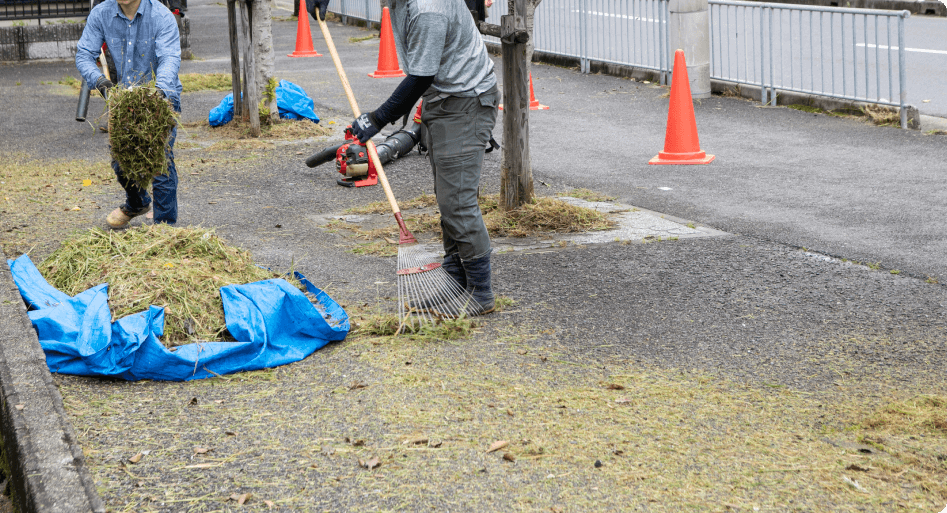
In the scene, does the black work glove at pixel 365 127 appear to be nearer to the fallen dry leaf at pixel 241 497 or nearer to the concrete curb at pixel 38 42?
the fallen dry leaf at pixel 241 497

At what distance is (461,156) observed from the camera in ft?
15.5

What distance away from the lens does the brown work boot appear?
660cm

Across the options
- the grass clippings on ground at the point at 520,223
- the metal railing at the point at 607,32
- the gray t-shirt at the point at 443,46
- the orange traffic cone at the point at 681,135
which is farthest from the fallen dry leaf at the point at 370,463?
the metal railing at the point at 607,32

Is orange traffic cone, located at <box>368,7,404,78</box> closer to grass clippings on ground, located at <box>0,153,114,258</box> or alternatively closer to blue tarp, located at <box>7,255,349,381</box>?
grass clippings on ground, located at <box>0,153,114,258</box>

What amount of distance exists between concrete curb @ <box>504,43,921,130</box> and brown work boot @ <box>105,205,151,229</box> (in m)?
7.21

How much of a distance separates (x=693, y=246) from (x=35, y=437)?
4049mm

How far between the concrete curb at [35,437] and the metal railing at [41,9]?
590 inches

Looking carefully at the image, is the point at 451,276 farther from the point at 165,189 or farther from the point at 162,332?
the point at 165,189

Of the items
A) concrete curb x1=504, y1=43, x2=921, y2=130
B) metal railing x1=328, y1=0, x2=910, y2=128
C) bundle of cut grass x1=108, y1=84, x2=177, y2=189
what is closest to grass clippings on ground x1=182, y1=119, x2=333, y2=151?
metal railing x1=328, y1=0, x2=910, y2=128

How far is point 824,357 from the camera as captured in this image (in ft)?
13.8

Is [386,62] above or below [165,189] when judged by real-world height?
above

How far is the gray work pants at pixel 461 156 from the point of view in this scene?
470 cm

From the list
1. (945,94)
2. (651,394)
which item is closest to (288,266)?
(651,394)

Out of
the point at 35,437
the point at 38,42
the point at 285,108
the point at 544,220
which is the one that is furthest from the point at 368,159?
the point at 38,42
